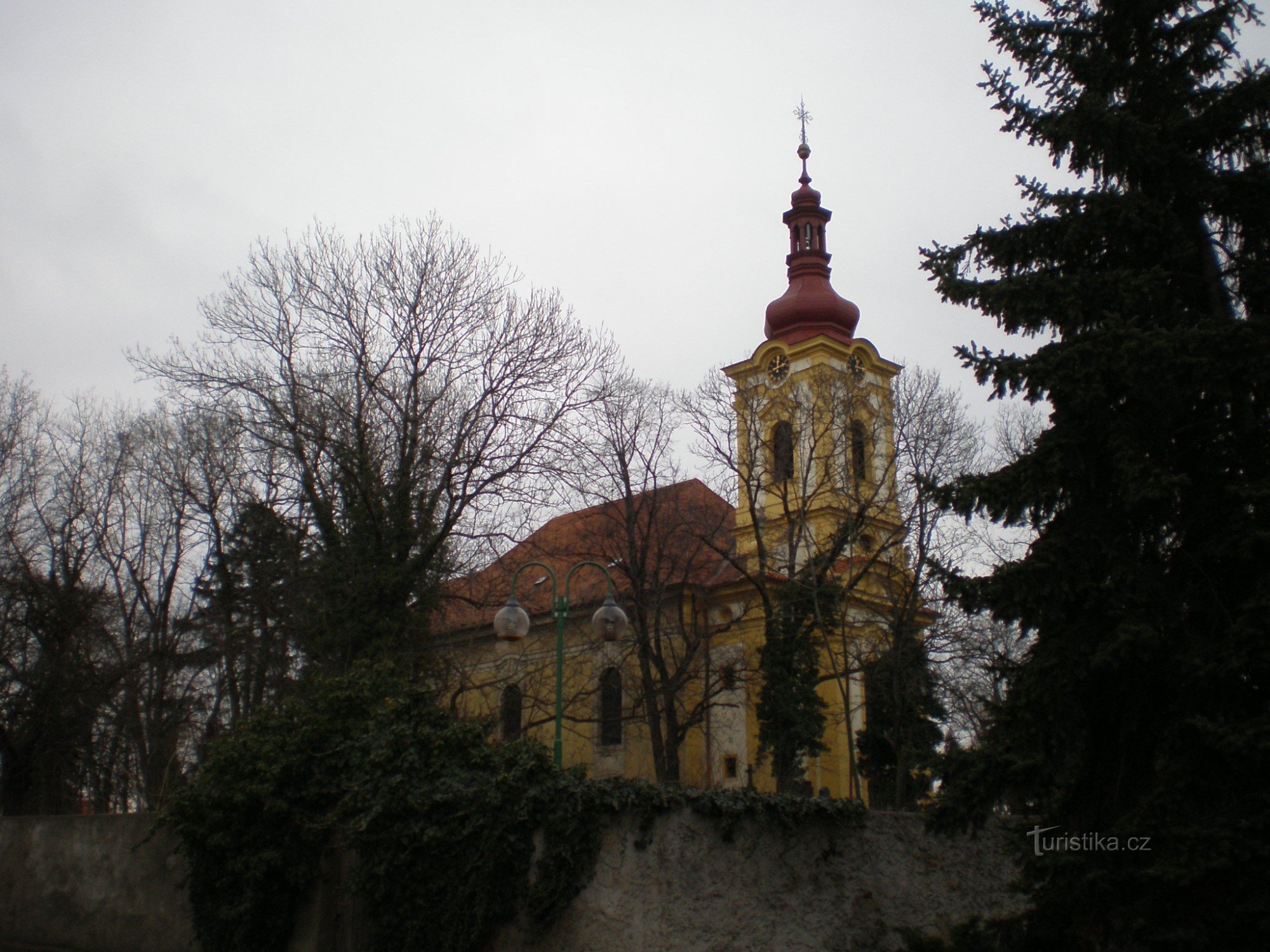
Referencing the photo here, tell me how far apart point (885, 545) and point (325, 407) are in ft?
44.0

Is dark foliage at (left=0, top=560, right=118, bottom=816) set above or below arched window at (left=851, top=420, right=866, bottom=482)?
below

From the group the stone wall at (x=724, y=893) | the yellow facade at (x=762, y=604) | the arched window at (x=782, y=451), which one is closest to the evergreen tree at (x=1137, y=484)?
the stone wall at (x=724, y=893)

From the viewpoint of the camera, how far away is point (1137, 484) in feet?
27.8

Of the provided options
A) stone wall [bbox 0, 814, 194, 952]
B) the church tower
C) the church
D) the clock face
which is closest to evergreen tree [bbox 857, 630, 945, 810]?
the church

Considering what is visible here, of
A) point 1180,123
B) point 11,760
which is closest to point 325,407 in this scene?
point 11,760

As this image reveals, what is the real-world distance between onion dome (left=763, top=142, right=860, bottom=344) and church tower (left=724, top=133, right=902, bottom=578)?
0.05m

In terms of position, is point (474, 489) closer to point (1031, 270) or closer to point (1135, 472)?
point (1031, 270)

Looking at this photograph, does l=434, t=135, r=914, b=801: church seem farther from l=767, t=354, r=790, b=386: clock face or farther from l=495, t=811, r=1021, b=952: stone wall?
l=495, t=811, r=1021, b=952: stone wall

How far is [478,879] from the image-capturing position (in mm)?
10289

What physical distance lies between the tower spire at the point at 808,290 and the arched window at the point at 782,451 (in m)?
5.30

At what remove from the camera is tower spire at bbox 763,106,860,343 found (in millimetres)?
35781

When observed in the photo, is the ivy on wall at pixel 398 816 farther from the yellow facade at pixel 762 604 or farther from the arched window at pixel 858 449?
the arched window at pixel 858 449

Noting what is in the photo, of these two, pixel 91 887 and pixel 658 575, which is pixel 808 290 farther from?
pixel 91 887

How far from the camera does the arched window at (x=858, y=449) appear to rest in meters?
29.8
